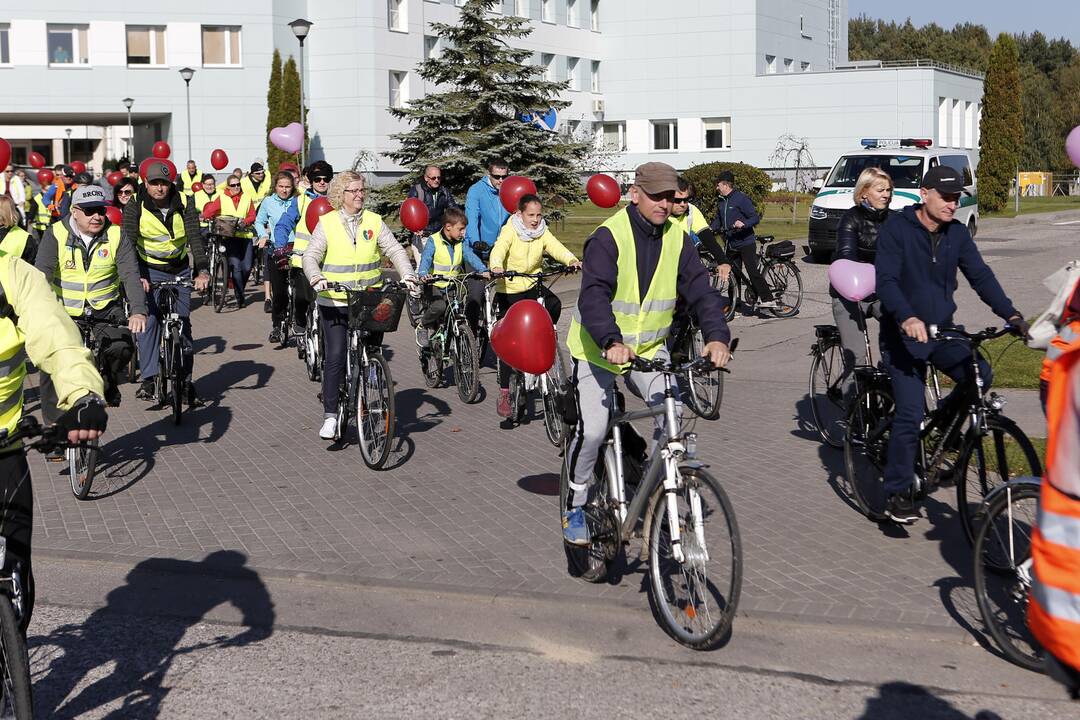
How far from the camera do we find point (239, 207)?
62.4 ft

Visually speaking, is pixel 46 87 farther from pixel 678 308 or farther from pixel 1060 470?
pixel 1060 470

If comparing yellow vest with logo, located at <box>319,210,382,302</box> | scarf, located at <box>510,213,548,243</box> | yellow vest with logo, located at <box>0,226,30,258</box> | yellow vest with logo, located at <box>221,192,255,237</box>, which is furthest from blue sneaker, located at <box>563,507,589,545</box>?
yellow vest with logo, located at <box>221,192,255,237</box>

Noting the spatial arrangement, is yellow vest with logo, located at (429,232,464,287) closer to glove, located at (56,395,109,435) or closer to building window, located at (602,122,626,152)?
glove, located at (56,395,109,435)

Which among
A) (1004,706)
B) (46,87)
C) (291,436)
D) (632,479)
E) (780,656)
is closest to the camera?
(1004,706)

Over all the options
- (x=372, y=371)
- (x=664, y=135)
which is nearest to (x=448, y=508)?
(x=372, y=371)

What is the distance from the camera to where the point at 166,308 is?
453 inches

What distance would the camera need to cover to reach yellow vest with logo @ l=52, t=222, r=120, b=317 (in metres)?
10.2

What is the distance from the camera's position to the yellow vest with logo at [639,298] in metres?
6.07

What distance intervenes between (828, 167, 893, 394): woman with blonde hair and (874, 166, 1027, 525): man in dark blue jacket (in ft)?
7.23

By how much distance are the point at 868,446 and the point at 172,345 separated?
20.7ft

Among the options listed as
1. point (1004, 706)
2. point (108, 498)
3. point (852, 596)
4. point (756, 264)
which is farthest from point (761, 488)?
point (756, 264)

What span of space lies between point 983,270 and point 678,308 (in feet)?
5.60

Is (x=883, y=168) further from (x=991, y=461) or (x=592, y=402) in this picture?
(x=592, y=402)

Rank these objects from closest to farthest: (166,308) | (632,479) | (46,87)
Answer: (632,479) < (166,308) < (46,87)
